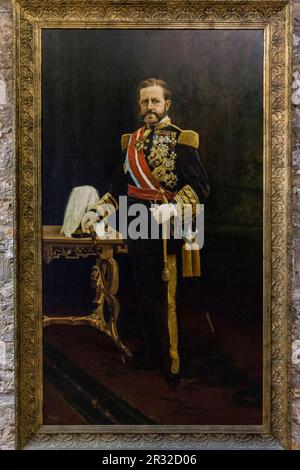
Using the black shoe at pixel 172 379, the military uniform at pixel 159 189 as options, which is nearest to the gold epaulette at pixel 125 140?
the military uniform at pixel 159 189

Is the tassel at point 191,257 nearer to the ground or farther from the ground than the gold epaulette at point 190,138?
nearer to the ground

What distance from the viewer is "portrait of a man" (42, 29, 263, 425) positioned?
12.2ft

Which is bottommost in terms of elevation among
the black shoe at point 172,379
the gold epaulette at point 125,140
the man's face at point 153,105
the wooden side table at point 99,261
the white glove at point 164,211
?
the black shoe at point 172,379

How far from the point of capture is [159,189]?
3742mm

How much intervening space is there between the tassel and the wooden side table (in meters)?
0.50

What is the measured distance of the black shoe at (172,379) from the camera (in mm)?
3779

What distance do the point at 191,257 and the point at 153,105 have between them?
1.30 m

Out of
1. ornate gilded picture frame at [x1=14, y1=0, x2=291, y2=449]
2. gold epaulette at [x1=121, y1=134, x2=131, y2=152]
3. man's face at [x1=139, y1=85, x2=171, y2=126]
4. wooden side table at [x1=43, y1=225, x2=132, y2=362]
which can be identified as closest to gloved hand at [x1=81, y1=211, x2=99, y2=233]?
wooden side table at [x1=43, y1=225, x2=132, y2=362]

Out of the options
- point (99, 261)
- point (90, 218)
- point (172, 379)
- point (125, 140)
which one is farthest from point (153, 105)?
point (172, 379)

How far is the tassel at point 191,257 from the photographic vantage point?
377 centimetres

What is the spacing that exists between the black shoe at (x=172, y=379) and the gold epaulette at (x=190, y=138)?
75.4 inches

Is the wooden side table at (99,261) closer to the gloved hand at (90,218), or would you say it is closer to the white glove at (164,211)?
the gloved hand at (90,218)

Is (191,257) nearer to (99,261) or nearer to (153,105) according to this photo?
(99,261)

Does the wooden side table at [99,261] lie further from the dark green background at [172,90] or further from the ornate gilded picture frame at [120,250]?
the dark green background at [172,90]
